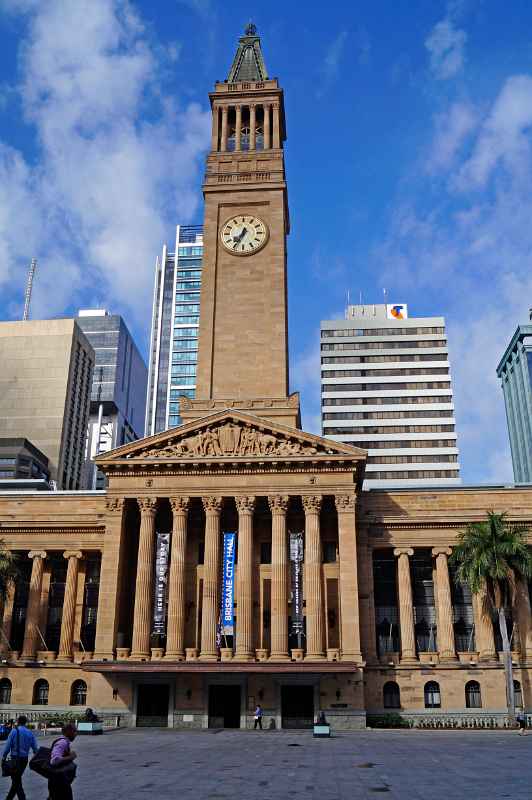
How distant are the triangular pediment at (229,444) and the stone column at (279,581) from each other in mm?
3851

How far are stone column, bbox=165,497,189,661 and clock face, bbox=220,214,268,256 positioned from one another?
28508mm

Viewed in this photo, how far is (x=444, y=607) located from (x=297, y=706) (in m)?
14.2

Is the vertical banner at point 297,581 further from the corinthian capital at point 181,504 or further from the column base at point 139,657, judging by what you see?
the column base at point 139,657

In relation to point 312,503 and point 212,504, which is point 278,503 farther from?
point 212,504

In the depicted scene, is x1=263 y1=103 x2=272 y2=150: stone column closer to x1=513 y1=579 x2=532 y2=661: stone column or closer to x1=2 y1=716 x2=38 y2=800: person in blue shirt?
x1=513 y1=579 x2=532 y2=661: stone column

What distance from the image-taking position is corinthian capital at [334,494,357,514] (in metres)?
58.5

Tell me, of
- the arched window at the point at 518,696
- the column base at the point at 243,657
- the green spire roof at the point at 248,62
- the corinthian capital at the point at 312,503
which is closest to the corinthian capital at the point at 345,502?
the corinthian capital at the point at 312,503

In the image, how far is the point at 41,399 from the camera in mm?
145625

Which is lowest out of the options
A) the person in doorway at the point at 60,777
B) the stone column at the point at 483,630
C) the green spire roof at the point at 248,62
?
the person in doorway at the point at 60,777

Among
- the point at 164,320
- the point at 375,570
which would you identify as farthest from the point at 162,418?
the point at 375,570

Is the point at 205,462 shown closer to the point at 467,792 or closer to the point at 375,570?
the point at 375,570

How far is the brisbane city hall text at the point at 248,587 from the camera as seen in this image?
181 ft

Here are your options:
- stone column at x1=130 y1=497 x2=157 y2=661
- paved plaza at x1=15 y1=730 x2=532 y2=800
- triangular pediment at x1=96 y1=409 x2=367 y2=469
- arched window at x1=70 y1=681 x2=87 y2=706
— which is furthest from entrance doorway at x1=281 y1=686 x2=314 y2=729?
triangular pediment at x1=96 y1=409 x2=367 y2=469

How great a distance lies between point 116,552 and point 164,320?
137077 mm
